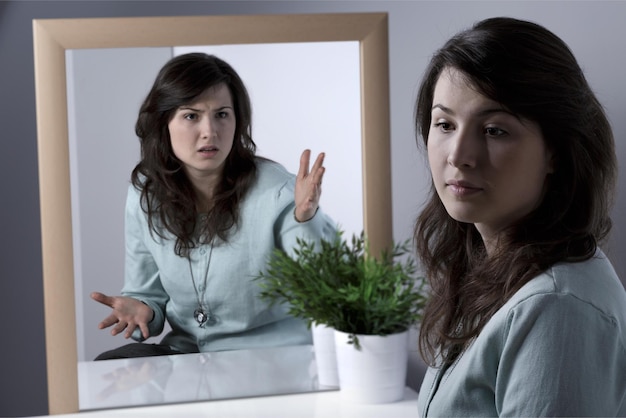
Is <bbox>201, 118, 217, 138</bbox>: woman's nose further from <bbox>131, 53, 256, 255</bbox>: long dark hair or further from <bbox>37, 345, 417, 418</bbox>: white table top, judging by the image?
<bbox>37, 345, 417, 418</bbox>: white table top

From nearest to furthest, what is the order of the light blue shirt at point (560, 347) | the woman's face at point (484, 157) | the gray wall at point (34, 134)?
the light blue shirt at point (560, 347) < the woman's face at point (484, 157) < the gray wall at point (34, 134)

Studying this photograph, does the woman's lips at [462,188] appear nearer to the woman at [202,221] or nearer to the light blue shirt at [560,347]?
the light blue shirt at [560,347]

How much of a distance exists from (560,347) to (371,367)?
0.78 metres

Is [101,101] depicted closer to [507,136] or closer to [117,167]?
[117,167]

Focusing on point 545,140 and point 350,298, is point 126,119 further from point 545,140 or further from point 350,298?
point 545,140

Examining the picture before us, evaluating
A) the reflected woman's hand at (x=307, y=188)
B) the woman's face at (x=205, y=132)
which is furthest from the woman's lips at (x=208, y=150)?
the reflected woman's hand at (x=307, y=188)

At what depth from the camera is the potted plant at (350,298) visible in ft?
4.80

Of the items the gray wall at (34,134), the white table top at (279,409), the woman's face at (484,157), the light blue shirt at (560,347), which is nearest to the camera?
the light blue shirt at (560,347)

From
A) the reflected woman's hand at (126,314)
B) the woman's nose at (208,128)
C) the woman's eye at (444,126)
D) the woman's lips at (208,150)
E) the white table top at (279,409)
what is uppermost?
the woman's nose at (208,128)

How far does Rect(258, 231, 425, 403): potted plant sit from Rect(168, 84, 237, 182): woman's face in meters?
0.21

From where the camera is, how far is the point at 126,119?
4.87ft

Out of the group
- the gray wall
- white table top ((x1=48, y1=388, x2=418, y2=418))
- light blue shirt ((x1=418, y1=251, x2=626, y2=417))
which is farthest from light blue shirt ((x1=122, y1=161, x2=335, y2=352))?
light blue shirt ((x1=418, y1=251, x2=626, y2=417))

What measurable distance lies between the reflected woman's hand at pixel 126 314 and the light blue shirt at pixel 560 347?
85 centimetres

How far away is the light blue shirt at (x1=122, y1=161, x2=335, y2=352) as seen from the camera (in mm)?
1500
